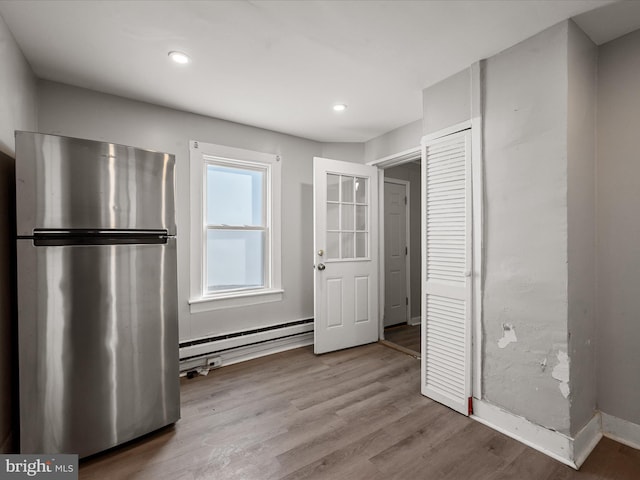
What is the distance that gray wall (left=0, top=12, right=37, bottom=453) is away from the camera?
1.60 metres

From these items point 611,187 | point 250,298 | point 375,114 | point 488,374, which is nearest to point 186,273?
point 250,298

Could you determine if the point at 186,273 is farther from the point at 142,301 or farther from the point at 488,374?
the point at 488,374

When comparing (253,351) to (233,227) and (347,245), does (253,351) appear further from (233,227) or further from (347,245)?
(347,245)

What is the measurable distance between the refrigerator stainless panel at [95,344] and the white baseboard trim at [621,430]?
9.00 ft

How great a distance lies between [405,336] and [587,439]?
7.22ft

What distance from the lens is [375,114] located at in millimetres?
2996

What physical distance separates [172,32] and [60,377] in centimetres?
203

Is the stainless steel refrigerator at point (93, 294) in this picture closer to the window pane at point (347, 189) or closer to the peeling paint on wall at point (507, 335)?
the window pane at point (347, 189)

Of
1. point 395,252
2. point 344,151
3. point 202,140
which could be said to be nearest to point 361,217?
point 344,151

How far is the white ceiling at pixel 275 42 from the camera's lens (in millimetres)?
1618

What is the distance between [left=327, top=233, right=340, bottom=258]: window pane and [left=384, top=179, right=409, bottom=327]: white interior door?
3.84 feet

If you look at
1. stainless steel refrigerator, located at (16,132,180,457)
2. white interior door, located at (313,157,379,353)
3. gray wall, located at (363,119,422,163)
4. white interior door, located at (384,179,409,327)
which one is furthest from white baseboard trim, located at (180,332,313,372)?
gray wall, located at (363,119,422,163)

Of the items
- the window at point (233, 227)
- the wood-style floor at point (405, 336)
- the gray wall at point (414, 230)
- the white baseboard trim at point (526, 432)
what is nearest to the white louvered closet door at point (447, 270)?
the white baseboard trim at point (526, 432)

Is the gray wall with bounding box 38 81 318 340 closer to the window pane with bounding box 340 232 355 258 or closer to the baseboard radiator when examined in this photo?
the baseboard radiator
